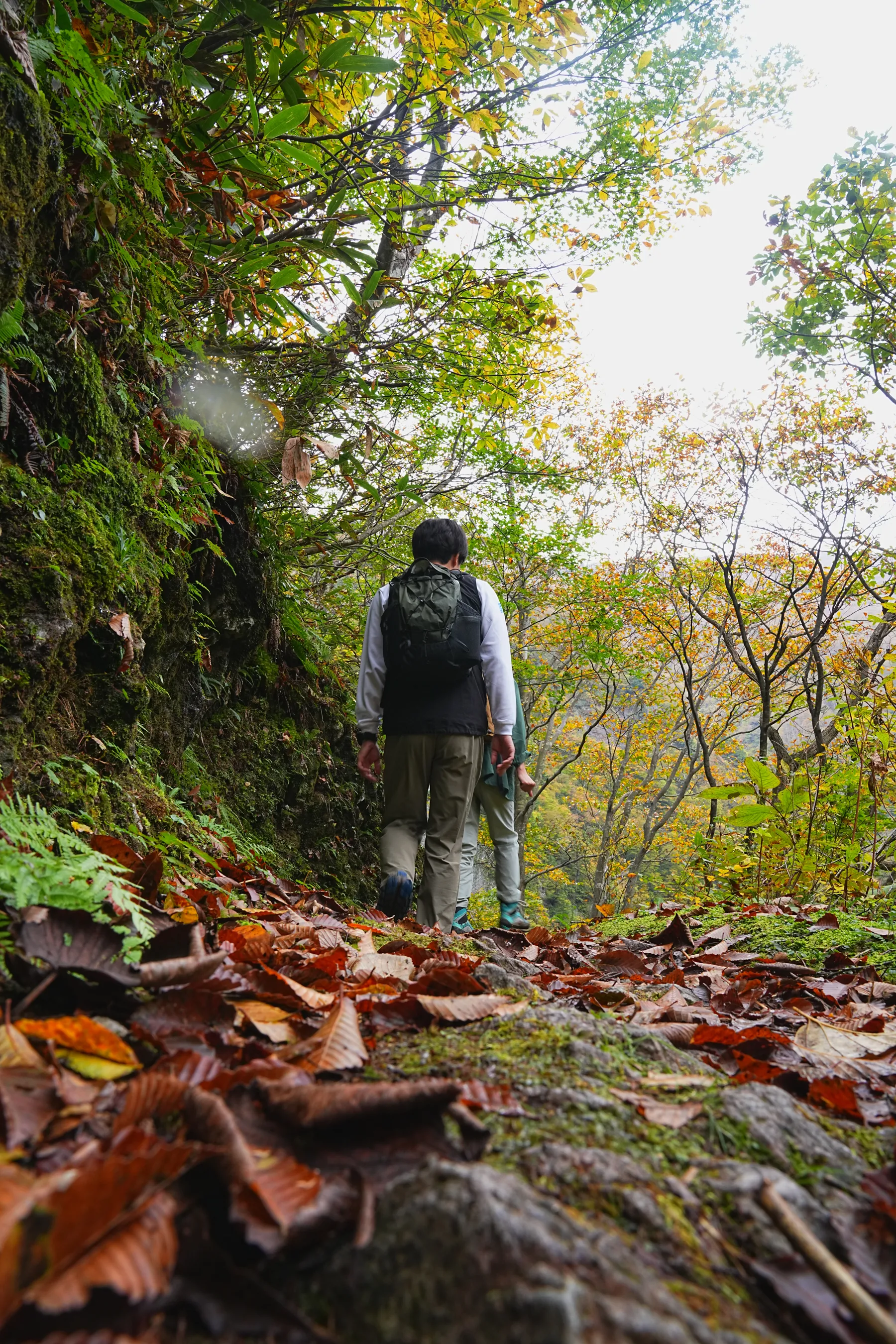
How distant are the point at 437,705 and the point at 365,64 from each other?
2.96 meters

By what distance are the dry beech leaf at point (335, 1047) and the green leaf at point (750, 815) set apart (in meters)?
3.75

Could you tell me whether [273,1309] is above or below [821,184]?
below

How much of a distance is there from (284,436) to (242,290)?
1.39 meters

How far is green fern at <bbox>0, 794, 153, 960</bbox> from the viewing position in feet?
4.51

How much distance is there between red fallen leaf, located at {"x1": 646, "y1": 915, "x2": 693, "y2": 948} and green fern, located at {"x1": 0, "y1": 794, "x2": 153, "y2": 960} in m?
3.05

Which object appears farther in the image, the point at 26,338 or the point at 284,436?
the point at 284,436

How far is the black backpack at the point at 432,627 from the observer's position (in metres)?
4.17

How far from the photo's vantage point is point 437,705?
4336 millimetres

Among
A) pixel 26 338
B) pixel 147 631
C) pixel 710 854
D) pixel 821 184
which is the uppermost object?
pixel 821 184

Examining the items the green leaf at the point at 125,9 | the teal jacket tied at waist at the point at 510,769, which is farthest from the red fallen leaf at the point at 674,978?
the green leaf at the point at 125,9

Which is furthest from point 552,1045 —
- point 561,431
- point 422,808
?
point 561,431

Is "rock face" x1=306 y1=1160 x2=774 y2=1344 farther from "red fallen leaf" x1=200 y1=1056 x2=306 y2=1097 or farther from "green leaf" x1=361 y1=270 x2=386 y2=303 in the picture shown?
"green leaf" x1=361 y1=270 x2=386 y2=303

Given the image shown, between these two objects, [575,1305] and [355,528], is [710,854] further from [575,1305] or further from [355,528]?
[575,1305]

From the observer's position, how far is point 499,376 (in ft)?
18.0
